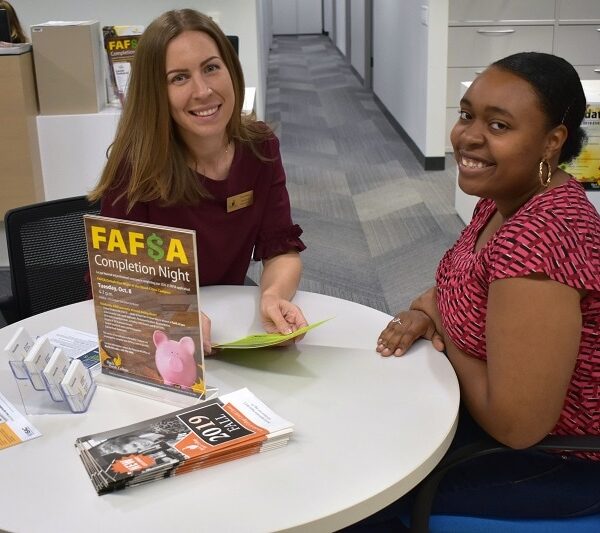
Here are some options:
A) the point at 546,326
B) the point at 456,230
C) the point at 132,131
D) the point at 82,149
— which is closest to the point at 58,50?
the point at 82,149

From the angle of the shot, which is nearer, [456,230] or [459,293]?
[459,293]

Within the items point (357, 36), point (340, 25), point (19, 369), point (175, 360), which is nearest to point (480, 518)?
point (175, 360)

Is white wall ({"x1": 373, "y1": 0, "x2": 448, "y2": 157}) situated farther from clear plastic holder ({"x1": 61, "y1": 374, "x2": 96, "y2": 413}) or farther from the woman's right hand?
clear plastic holder ({"x1": 61, "y1": 374, "x2": 96, "y2": 413})

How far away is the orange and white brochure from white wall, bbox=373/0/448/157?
16.2 feet

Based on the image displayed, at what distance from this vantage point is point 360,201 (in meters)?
5.52

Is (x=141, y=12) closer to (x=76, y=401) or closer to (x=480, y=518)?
(x=76, y=401)

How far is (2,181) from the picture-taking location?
13.1 feet

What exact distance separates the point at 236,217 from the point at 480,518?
1.00 m

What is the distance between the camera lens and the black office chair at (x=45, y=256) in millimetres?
2166

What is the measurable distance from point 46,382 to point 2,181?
2.83 metres

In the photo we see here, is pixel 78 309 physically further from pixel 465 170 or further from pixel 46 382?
pixel 465 170

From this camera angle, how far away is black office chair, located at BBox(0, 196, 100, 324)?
7.11 feet

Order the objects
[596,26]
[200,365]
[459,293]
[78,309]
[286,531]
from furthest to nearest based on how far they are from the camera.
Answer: [596,26] < [78,309] < [459,293] < [200,365] < [286,531]

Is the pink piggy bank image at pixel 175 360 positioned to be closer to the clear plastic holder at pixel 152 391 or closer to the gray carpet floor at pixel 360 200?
the clear plastic holder at pixel 152 391
